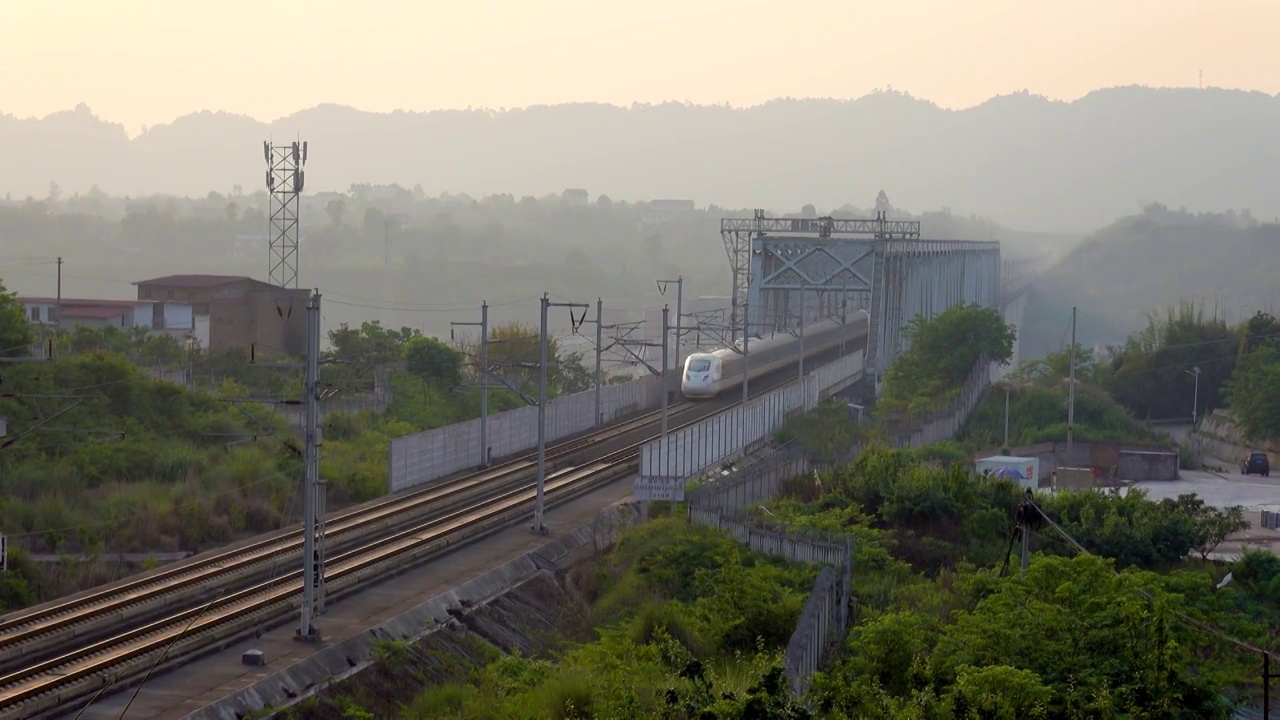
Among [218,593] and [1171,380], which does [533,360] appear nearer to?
[1171,380]

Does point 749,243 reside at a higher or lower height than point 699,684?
higher

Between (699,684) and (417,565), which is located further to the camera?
(417,565)

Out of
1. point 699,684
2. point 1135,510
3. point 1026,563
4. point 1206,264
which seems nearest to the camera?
point 699,684

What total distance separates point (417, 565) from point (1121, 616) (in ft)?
39.8

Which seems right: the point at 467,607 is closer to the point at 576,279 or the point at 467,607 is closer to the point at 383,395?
the point at 383,395

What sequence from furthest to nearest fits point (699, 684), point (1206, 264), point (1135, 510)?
point (1206, 264)
point (1135, 510)
point (699, 684)

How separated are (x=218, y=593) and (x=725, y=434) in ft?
55.0

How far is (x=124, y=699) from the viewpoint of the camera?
18.1 meters

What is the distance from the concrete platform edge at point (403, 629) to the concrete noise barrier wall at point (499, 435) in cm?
564

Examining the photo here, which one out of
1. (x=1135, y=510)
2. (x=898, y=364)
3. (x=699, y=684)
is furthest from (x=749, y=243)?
(x=699, y=684)

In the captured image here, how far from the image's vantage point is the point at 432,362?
50.3 meters

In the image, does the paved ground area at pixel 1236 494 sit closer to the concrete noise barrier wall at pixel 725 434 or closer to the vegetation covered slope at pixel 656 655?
the concrete noise barrier wall at pixel 725 434

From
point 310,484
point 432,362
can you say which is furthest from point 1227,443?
point 310,484

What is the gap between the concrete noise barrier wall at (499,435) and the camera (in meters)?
34.6
